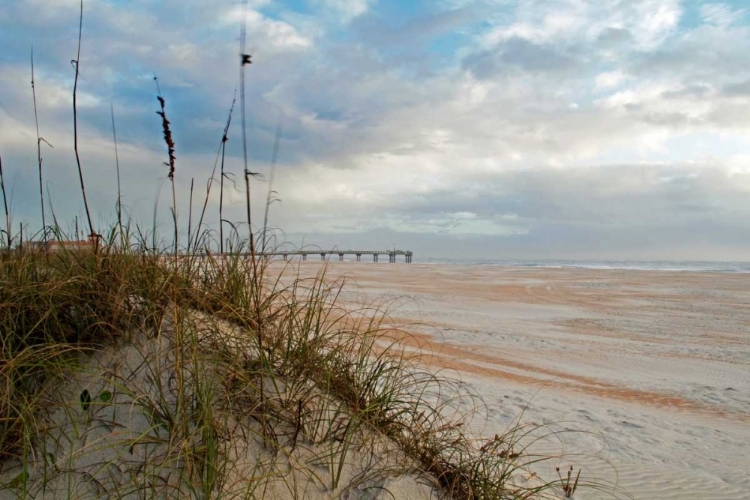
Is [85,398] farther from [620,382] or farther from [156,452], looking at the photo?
[620,382]

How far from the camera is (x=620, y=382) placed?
259 inches

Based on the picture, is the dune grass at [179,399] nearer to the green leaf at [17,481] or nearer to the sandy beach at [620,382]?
the green leaf at [17,481]

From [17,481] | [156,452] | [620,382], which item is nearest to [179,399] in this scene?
[156,452]

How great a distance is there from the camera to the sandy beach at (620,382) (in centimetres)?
396

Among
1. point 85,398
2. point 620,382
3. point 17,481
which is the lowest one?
point 620,382

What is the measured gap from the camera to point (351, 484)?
7.63ft

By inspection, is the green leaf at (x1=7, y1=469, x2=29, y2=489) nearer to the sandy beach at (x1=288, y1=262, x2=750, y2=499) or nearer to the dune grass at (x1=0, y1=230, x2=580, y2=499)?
the dune grass at (x1=0, y1=230, x2=580, y2=499)

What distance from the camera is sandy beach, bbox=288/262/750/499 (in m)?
3.96

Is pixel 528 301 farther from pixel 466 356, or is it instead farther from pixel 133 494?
pixel 133 494

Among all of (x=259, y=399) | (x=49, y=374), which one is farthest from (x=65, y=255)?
(x=259, y=399)

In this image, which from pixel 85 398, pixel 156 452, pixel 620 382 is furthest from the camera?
pixel 620 382

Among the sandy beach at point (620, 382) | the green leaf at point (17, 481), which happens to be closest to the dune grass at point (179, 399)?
the green leaf at point (17, 481)

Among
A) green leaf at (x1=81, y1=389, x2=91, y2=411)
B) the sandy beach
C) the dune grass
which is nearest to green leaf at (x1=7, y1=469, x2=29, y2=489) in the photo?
the dune grass

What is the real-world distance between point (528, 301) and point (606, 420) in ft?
37.8
